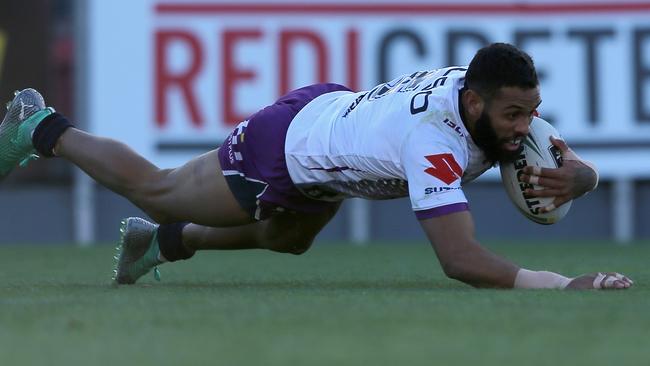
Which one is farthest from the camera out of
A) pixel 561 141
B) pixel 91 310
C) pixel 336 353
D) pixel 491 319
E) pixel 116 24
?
pixel 116 24

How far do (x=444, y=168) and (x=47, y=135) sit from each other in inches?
73.2

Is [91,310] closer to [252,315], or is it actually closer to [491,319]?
[252,315]

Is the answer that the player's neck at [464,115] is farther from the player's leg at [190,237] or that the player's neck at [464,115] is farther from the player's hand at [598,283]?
the player's leg at [190,237]

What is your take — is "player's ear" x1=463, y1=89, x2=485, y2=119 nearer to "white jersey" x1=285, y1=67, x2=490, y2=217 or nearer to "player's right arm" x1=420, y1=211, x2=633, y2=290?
"white jersey" x1=285, y1=67, x2=490, y2=217

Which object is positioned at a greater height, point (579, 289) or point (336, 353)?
point (336, 353)

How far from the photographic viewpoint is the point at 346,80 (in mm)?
12219

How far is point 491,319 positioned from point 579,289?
108 cm

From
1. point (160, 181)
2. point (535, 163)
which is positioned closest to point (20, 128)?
point (160, 181)

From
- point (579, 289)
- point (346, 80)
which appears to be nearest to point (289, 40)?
point (346, 80)

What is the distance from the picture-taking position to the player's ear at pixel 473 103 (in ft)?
18.3

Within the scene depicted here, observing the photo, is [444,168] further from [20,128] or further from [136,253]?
[20,128]

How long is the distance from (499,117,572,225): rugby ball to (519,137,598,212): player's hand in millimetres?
21

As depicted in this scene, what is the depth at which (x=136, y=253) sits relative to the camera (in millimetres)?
6500

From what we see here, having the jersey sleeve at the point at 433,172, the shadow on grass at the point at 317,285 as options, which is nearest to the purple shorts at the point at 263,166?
the shadow on grass at the point at 317,285
